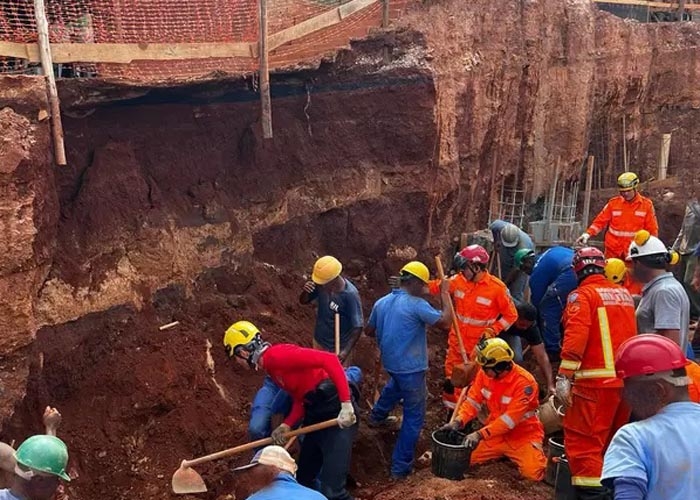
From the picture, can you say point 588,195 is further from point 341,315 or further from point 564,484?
point 564,484

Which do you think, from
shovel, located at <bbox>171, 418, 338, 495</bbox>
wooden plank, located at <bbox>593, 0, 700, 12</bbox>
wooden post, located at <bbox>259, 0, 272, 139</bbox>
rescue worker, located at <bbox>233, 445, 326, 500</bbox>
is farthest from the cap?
wooden plank, located at <bbox>593, 0, 700, 12</bbox>

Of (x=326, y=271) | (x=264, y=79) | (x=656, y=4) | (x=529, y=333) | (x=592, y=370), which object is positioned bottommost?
(x=529, y=333)

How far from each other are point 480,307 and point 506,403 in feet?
3.55

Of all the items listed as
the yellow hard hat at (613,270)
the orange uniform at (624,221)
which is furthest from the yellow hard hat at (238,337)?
the orange uniform at (624,221)

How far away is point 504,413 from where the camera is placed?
19.5ft

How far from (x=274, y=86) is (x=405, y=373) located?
3.66 metres

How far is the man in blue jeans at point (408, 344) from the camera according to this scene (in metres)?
6.15

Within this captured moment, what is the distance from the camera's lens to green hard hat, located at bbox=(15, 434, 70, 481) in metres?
3.16

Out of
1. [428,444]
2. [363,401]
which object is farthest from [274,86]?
[428,444]

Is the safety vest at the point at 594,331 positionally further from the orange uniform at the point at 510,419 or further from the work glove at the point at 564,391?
the orange uniform at the point at 510,419

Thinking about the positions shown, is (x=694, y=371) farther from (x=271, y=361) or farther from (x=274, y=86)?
(x=274, y=86)

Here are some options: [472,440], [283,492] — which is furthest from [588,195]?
[283,492]

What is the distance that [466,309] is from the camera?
6.84 m

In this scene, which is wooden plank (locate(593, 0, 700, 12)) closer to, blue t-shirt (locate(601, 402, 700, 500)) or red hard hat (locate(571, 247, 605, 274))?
red hard hat (locate(571, 247, 605, 274))
